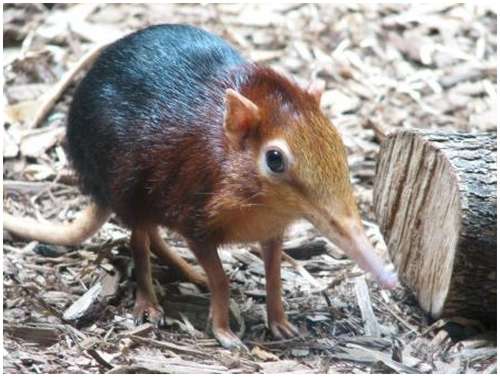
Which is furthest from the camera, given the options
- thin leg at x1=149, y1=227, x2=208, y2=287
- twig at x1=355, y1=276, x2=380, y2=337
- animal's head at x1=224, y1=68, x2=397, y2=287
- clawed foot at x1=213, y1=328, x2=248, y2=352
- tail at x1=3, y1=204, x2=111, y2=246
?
tail at x1=3, y1=204, x2=111, y2=246

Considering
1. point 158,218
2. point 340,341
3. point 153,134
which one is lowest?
point 340,341

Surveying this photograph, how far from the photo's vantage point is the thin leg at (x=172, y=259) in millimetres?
5430

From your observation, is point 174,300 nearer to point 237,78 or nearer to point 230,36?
point 237,78

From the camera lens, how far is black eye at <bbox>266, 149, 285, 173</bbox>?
4273 mm

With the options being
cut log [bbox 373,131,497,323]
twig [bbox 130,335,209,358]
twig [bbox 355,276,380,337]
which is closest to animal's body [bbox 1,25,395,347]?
twig [bbox 130,335,209,358]

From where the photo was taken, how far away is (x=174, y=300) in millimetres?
5238

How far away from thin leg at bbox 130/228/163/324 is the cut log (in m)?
1.30

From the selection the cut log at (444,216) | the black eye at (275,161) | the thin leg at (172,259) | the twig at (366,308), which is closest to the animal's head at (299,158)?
the black eye at (275,161)

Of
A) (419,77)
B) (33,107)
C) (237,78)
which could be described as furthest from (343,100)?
(237,78)

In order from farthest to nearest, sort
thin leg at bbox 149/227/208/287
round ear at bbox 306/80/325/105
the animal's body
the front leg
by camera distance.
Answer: thin leg at bbox 149/227/208/287 → the front leg → round ear at bbox 306/80/325/105 → the animal's body

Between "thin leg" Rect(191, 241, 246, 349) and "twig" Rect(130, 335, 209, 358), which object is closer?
"twig" Rect(130, 335, 209, 358)

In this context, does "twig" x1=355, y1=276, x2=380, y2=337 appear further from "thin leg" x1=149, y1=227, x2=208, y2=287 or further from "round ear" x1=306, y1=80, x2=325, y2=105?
"round ear" x1=306, y1=80, x2=325, y2=105

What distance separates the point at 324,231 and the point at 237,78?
966 millimetres

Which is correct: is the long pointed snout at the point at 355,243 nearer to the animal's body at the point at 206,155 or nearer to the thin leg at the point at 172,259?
the animal's body at the point at 206,155
